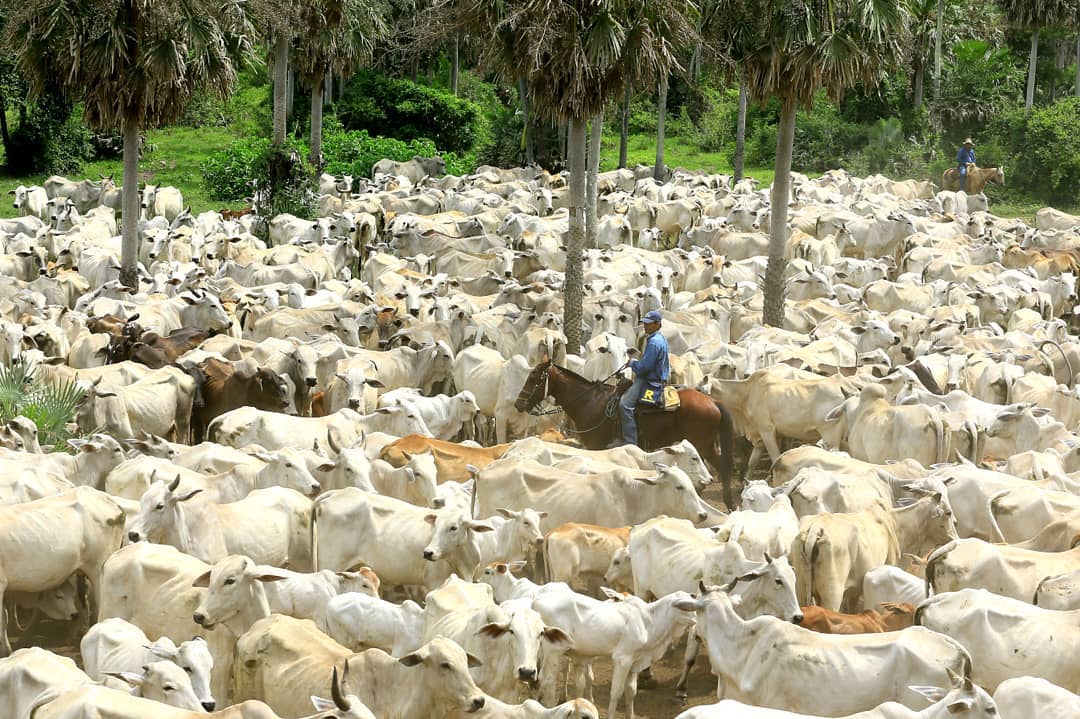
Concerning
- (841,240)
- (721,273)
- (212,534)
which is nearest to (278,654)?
(212,534)

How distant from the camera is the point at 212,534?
1190 centimetres

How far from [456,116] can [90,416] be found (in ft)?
101

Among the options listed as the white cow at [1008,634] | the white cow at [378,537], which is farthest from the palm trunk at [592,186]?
the white cow at [1008,634]

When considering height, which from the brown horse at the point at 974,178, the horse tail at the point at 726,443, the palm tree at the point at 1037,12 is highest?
the palm tree at the point at 1037,12

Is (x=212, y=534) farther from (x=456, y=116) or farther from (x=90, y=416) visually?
(x=456, y=116)

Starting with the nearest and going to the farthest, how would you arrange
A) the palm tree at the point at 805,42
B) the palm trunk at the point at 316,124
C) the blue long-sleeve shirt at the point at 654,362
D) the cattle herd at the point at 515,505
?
the cattle herd at the point at 515,505 → the blue long-sleeve shirt at the point at 654,362 → the palm tree at the point at 805,42 → the palm trunk at the point at 316,124

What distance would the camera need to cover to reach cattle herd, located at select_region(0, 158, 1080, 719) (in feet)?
31.0

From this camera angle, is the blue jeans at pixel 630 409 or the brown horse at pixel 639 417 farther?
the brown horse at pixel 639 417

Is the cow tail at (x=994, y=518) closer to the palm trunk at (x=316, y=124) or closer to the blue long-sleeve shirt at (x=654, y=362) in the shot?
the blue long-sleeve shirt at (x=654, y=362)

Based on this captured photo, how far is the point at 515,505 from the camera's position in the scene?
13.2m

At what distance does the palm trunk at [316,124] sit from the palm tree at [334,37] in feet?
0.08

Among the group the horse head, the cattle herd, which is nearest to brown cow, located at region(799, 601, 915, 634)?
the cattle herd

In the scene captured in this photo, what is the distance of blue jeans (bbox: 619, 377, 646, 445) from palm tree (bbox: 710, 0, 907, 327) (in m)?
6.06

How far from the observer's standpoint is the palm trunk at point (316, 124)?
3334 cm
